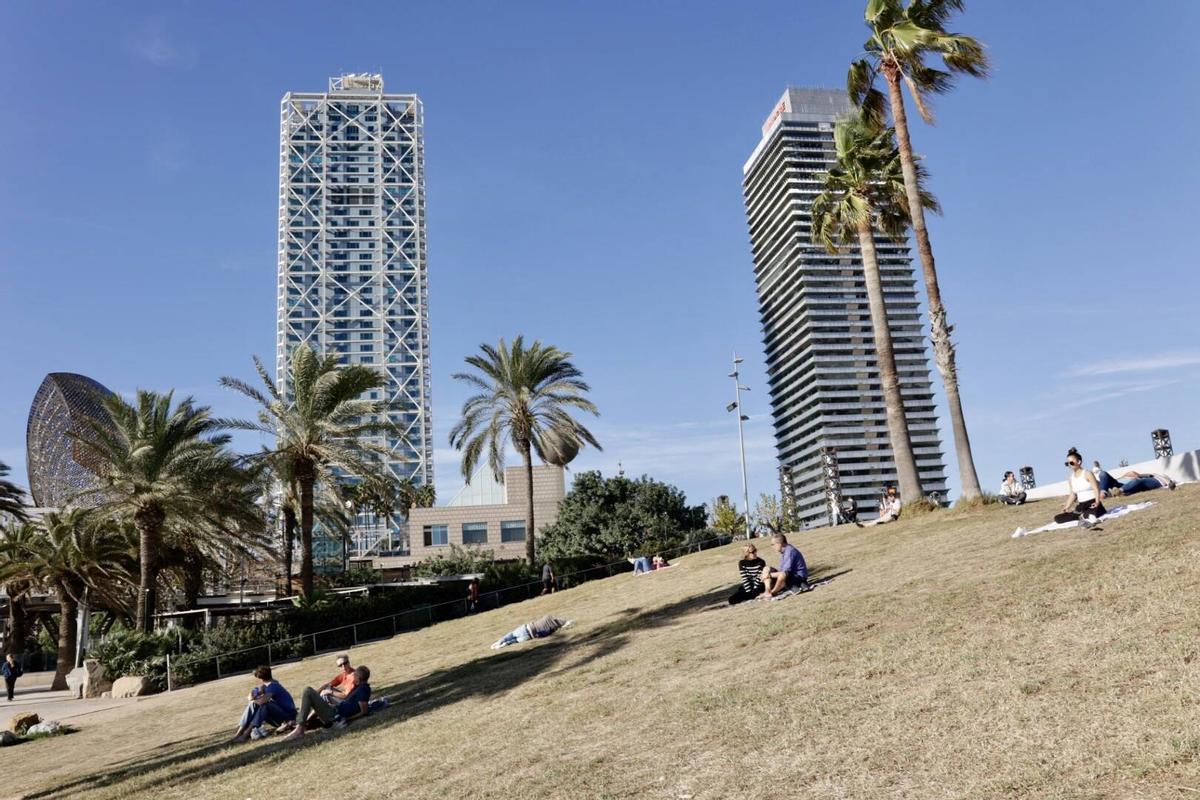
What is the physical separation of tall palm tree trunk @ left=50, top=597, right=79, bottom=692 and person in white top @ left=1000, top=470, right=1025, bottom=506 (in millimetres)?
33730

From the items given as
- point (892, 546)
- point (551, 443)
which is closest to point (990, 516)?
point (892, 546)

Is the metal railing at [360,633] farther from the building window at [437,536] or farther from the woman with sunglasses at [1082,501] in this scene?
the building window at [437,536]

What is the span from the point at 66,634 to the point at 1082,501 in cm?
3819

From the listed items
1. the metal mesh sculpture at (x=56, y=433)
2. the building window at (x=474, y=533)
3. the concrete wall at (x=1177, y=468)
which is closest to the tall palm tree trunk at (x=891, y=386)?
the concrete wall at (x=1177, y=468)

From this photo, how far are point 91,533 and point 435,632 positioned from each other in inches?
635

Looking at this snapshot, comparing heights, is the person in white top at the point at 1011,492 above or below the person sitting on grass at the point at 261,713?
above

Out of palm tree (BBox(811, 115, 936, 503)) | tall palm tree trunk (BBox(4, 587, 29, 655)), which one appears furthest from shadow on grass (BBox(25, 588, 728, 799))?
tall palm tree trunk (BBox(4, 587, 29, 655))

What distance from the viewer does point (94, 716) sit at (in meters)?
20.1

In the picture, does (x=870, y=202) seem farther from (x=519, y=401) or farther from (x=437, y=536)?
(x=437, y=536)

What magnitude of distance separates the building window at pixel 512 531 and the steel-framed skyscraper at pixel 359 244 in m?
79.2

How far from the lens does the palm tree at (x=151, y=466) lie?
2672cm

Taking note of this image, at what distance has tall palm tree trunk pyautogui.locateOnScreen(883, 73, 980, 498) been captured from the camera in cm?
1998

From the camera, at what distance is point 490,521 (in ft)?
271

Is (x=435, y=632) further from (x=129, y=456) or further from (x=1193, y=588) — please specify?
(x=1193, y=588)
